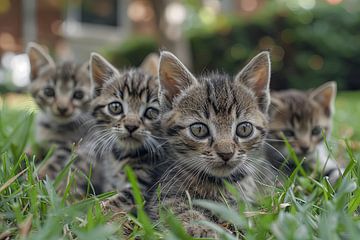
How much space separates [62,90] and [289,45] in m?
8.15

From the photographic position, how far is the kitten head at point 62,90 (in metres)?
3.83

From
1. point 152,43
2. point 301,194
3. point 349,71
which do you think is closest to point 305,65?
point 349,71

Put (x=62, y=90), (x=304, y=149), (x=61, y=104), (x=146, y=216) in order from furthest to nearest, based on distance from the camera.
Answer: (x=62, y=90) < (x=61, y=104) < (x=304, y=149) < (x=146, y=216)

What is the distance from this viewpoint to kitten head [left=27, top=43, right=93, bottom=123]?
3828mm

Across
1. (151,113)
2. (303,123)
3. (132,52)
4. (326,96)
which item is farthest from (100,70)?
(132,52)

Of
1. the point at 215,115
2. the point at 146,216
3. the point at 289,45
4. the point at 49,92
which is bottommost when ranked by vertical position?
the point at 146,216

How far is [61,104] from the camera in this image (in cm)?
380

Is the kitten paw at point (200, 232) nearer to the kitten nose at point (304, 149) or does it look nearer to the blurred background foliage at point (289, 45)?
the kitten nose at point (304, 149)

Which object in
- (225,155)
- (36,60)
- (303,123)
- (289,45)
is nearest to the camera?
(225,155)

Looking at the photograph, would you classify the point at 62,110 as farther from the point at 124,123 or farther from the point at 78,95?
the point at 124,123

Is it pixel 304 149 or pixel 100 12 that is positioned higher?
pixel 100 12

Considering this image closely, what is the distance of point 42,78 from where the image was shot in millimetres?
4105

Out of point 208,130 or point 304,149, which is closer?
point 208,130

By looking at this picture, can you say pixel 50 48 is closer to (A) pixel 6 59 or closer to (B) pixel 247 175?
(A) pixel 6 59
